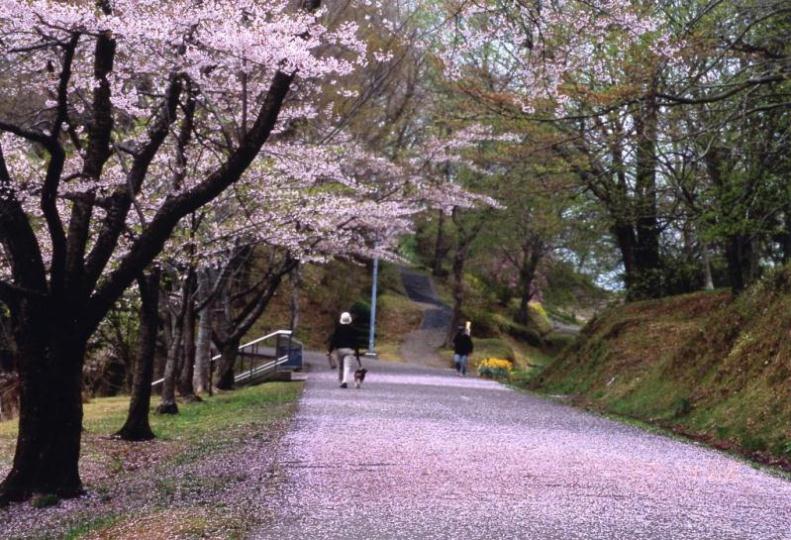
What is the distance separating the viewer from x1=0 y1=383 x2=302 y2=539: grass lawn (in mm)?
7504

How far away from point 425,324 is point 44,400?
44.0 meters

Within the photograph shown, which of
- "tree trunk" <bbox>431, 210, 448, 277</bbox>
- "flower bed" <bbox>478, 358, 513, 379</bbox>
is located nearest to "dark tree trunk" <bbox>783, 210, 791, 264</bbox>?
"flower bed" <bbox>478, 358, 513, 379</bbox>

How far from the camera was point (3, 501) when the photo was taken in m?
9.66

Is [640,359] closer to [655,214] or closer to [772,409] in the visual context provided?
[655,214]

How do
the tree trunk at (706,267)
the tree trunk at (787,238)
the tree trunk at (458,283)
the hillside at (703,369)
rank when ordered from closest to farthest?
the hillside at (703,369) < the tree trunk at (787,238) < the tree trunk at (706,267) < the tree trunk at (458,283)

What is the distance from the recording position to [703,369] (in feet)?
57.6

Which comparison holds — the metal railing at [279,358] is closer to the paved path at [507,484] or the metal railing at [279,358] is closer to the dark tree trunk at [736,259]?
the dark tree trunk at [736,259]

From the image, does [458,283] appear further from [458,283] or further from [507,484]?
[507,484]

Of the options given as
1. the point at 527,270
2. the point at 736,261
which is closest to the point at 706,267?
the point at 736,261

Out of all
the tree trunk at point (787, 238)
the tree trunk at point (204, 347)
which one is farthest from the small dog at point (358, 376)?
the tree trunk at point (787, 238)

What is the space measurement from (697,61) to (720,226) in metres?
3.17

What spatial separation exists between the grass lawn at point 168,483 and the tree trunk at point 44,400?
300mm

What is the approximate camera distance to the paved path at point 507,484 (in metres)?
7.14

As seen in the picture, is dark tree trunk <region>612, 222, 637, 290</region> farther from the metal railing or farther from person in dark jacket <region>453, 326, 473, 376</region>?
the metal railing
